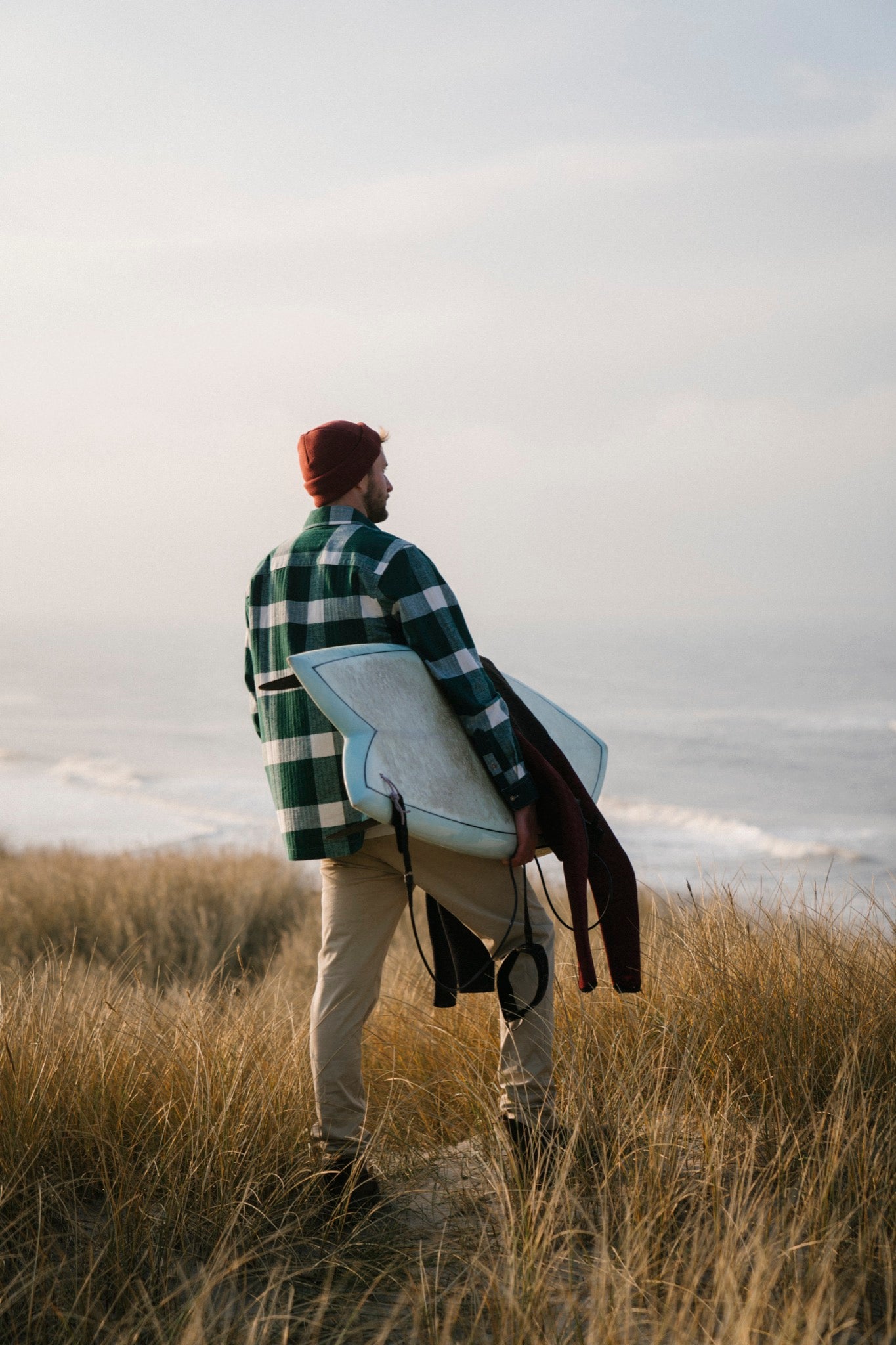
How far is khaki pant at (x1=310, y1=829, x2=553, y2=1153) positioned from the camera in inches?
114

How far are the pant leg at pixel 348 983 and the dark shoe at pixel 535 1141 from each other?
415 mm

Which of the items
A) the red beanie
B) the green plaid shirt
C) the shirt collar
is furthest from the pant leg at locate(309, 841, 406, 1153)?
the red beanie

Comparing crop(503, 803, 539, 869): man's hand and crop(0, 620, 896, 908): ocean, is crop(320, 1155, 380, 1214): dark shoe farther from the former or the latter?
crop(0, 620, 896, 908): ocean

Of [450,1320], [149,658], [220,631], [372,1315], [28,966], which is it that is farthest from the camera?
[220,631]

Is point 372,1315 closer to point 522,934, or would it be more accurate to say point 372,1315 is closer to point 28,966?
point 522,934

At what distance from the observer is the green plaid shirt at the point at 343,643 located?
9.45 feet

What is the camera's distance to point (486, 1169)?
9.02 feet

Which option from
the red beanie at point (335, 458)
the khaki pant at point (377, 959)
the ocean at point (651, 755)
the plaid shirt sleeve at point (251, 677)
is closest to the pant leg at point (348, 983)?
the khaki pant at point (377, 959)

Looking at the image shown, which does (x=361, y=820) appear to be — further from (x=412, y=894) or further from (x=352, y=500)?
(x=352, y=500)

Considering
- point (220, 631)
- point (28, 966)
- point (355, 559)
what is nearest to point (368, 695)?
point (355, 559)

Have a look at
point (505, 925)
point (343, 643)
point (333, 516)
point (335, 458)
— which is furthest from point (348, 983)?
point (335, 458)

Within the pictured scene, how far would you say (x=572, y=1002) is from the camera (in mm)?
3693

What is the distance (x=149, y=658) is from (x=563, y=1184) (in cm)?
8768

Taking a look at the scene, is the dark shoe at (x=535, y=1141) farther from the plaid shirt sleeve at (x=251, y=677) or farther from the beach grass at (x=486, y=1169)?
the plaid shirt sleeve at (x=251, y=677)
